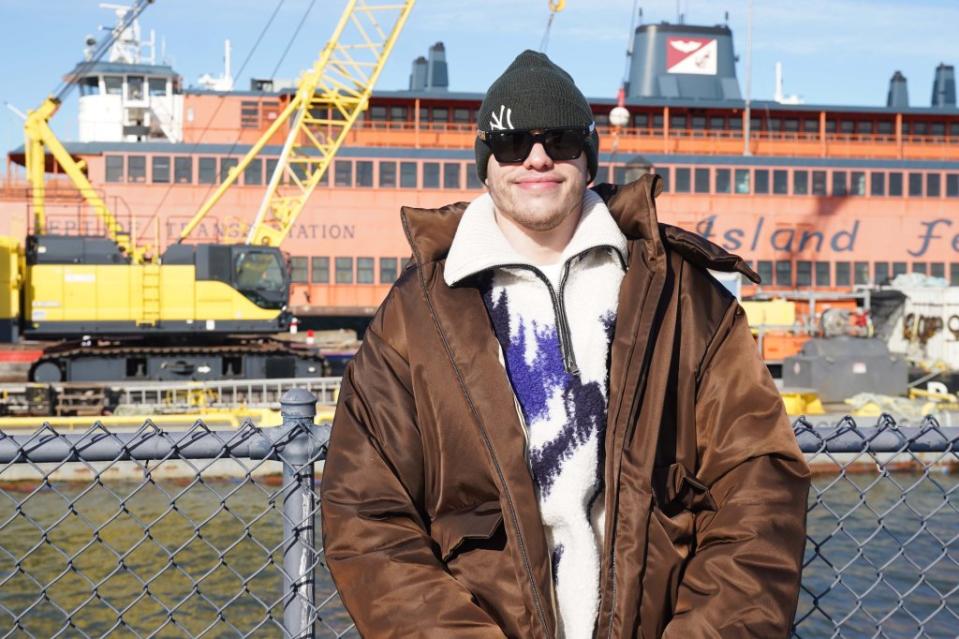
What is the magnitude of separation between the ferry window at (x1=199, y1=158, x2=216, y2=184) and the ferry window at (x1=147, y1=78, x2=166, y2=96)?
10.7m

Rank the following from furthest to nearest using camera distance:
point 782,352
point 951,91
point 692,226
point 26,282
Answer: point 951,91
point 692,226
point 782,352
point 26,282

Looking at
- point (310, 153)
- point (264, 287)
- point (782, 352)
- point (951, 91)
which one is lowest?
point (782, 352)

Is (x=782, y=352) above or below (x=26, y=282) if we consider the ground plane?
below

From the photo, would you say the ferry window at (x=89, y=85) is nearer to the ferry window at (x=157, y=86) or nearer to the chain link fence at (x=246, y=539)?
the ferry window at (x=157, y=86)

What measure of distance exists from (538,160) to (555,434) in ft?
2.17

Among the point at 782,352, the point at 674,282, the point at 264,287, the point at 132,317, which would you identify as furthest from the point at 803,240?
the point at 674,282

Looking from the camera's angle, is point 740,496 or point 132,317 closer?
point 740,496

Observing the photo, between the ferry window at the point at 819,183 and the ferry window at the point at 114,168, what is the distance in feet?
83.5

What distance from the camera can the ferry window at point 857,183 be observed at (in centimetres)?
4178

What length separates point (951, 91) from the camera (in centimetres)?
5331

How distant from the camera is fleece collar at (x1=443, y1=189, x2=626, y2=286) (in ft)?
8.60

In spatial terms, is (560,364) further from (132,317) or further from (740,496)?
(132,317)

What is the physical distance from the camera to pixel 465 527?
8.27 ft

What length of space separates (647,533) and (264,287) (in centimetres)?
2225
